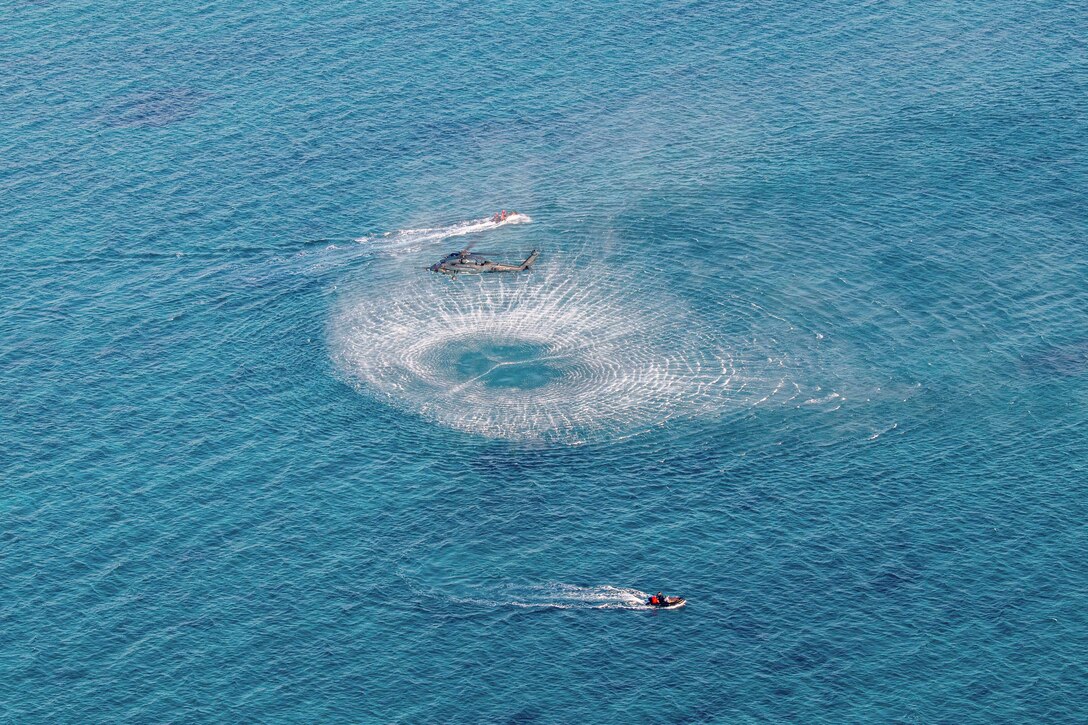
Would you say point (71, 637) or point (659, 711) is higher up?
point (71, 637)

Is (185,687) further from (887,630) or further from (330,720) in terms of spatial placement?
(887,630)

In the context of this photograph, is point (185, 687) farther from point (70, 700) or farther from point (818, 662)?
point (818, 662)

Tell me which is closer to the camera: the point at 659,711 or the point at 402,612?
the point at 659,711

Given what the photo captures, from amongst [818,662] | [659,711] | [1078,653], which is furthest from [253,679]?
[1078,653]

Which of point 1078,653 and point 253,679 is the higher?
point 253,679

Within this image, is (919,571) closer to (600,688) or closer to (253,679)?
(600,688)

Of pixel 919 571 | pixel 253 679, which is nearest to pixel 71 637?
pixel 253 679

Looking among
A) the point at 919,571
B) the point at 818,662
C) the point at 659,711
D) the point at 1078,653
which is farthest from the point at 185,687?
the point at 1078,653
